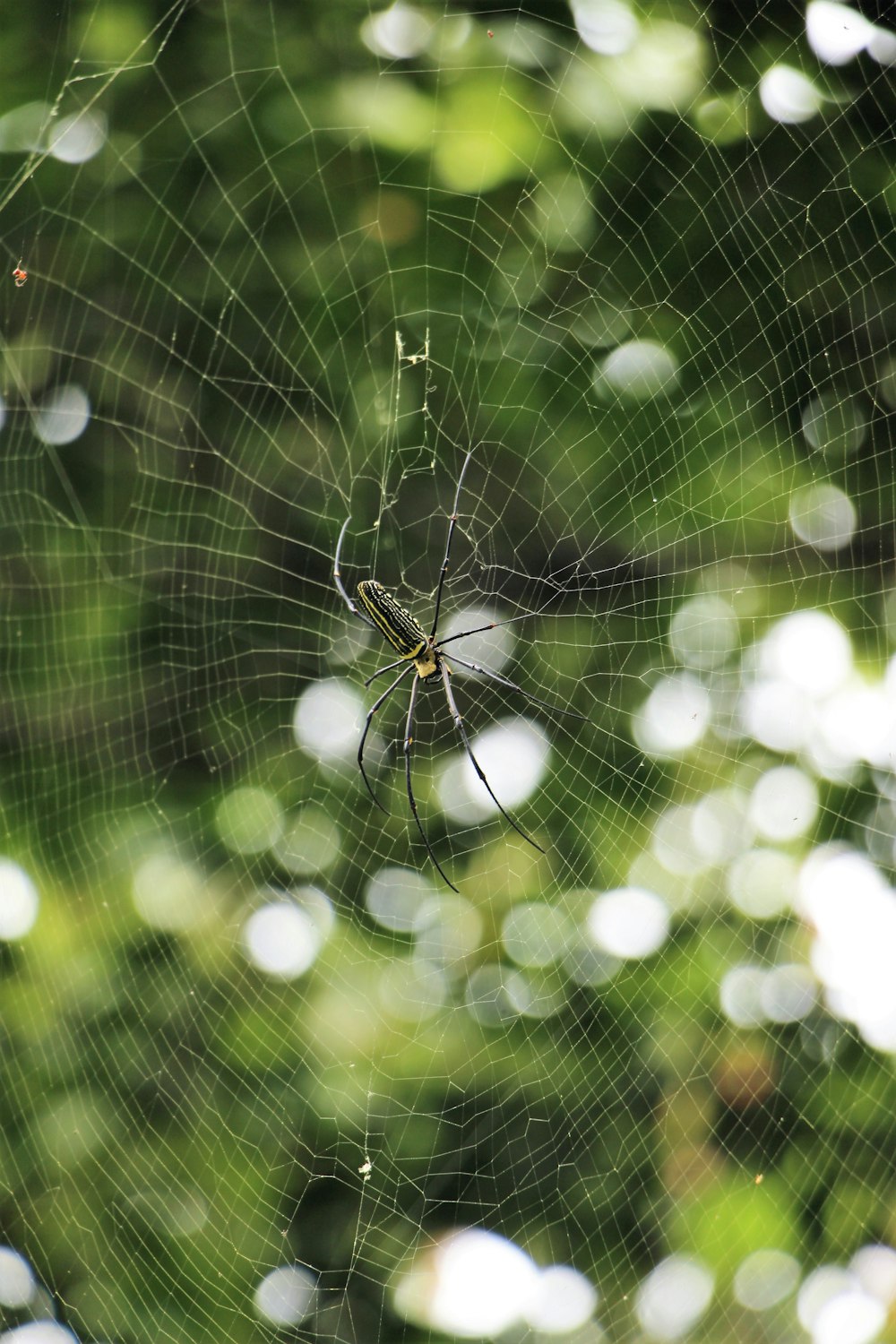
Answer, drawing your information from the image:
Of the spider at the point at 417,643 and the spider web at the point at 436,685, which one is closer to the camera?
the spider at the point at 417,643

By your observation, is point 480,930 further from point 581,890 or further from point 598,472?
point 598,472

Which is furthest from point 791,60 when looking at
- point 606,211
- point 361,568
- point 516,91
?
point 361,568

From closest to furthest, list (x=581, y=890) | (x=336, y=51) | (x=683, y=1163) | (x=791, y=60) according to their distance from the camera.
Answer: (x=791, y=60) → (x=336, y=51) → (x=683, y=1163) → (x=581, y=890)

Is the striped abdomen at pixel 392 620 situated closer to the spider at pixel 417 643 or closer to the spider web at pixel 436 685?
the spider at pixel 417 643

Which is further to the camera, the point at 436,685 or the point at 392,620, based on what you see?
the point at 436,685

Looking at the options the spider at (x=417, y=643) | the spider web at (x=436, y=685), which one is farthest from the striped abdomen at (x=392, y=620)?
the spider web at (x=436, y=685)

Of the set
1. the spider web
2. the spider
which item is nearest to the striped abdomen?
the spider

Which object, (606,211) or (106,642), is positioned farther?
(106,642)
